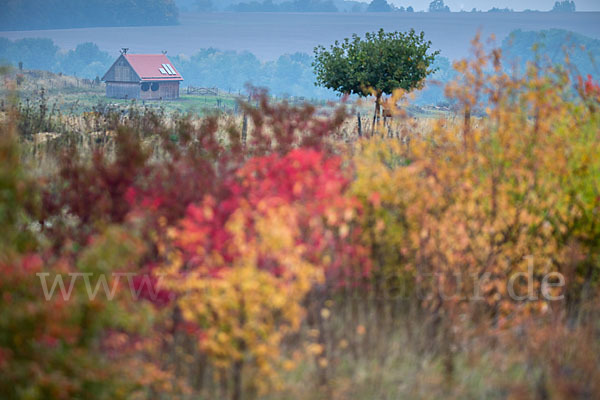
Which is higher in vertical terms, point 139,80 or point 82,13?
point 82,13

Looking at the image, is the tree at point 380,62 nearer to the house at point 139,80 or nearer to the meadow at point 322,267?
the meadow at point 322,267

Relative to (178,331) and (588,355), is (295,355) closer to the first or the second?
(178,331)

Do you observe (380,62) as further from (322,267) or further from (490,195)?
(322,267)

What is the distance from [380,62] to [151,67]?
50837 millimetres

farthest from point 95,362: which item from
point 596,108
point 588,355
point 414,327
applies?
point 596,108

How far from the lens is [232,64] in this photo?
15012 cm

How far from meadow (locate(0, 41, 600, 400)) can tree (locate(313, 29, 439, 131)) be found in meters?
14.1

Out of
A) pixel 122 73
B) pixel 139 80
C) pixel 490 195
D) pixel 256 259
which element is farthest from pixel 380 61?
pixel 122 73

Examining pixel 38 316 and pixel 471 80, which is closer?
pixel 38 316

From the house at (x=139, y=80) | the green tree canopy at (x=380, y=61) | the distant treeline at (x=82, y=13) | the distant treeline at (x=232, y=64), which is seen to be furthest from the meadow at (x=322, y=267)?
the distant treeline at (x=82, y=13)

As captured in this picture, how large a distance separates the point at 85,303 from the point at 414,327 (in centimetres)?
365

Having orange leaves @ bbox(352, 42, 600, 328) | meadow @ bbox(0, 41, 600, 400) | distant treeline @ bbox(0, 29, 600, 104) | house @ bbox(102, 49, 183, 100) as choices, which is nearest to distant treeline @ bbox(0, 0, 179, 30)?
distant treeline @ bbox(0, 29, 600, 104)

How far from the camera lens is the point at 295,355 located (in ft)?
18.0

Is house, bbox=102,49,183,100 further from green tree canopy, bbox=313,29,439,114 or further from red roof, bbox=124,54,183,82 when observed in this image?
green tree canopy, bbox=313,29,439,114
